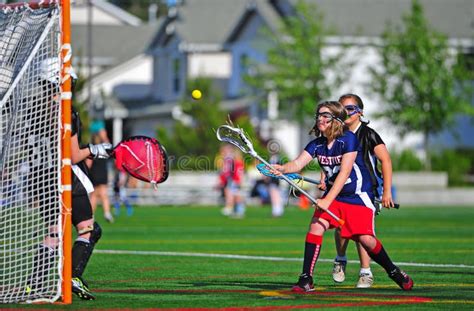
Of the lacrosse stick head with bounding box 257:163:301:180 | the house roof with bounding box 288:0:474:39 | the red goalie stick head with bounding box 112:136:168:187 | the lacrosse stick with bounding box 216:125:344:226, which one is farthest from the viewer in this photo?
the house roof with bounding box 288:0:474:39

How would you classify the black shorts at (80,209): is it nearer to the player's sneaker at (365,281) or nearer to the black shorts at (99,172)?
the player's sneaker at (365,281)

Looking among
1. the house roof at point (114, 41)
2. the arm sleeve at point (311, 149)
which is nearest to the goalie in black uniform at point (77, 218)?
the arm sleeve at point (311, 149)

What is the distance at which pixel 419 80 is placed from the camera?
47781 millimetres

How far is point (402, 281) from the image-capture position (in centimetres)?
1087

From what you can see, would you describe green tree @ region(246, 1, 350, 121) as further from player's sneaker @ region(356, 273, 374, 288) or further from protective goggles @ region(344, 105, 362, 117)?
player's sneaker @ region(356, 273, 374, 288)

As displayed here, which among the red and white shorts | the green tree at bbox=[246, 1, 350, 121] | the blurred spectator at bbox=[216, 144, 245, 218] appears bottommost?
the blurred spectator at bbox=[216, 144, 245, 218]

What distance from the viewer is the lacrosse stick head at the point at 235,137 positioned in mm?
10734

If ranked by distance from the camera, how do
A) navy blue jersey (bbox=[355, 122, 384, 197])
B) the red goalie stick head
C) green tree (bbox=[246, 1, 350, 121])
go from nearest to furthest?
the red goalie stick head < navy blue jersey (bbox=[355, 122, 384, 197]) < green tree (bbox=[246, 1, 350, 121])

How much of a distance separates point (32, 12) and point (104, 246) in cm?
777

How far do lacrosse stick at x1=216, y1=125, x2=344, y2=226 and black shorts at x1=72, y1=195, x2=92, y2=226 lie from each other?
1378 mm

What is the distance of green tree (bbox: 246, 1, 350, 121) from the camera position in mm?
48969

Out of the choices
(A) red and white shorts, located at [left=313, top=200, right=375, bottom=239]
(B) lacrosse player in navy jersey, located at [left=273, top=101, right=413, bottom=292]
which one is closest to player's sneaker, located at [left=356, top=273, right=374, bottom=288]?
(B) lacrosse player in navy jersey, located at [left=273, top=101, right=413, bottom=292]

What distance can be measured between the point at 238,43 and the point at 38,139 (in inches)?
1857

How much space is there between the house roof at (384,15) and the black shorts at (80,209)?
4198 cm
